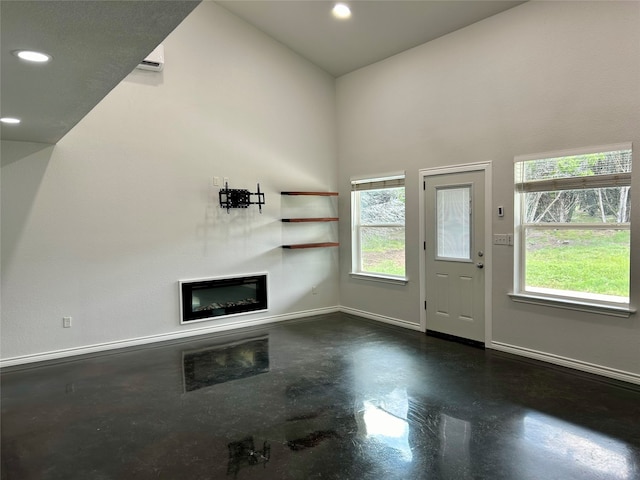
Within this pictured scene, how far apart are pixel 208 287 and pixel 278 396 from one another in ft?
7.62

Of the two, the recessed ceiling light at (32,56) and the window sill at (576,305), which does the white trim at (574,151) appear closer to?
the window sill at (576,305)

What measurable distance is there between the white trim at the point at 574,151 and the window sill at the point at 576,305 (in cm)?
135

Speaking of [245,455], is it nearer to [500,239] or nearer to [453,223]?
[500,239]

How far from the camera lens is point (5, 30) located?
1748mm

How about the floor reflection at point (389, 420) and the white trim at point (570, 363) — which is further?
the white trim at point (570, 363)

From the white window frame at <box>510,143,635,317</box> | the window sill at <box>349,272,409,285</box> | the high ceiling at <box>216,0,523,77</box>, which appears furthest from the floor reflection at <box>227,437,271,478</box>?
the high ceiling at <box>216,0,523,77</box>

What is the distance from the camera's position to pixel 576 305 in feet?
12.5

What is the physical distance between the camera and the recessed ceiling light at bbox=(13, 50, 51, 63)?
6.50 ft

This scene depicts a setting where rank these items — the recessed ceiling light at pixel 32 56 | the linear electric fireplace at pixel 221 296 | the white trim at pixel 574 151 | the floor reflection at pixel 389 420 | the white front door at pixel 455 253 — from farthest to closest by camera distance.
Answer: the linear electric fireplace at pixel 221 296 < the white front door at pixel 455 253 < the white trim at pixel 574 151 < the floor reflection at pixel 389 420 < the recessed ceiling light at pixel 32 56

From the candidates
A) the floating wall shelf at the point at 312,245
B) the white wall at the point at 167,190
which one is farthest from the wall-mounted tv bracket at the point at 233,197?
the floating wall shelf at the point at 312,245

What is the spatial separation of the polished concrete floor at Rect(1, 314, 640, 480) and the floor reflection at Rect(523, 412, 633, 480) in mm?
11

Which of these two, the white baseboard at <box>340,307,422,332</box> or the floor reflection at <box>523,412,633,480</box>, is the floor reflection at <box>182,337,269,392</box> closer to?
the white baseboard at <box>340,307,422,332</box>

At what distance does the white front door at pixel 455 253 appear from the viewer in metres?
4.62

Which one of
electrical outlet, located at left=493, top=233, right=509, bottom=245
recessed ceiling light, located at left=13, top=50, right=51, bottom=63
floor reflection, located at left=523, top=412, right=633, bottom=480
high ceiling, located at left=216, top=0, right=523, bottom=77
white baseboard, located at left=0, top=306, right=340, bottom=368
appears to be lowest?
floor reflection, located at left=523, top=412, right=633, bottom=480
